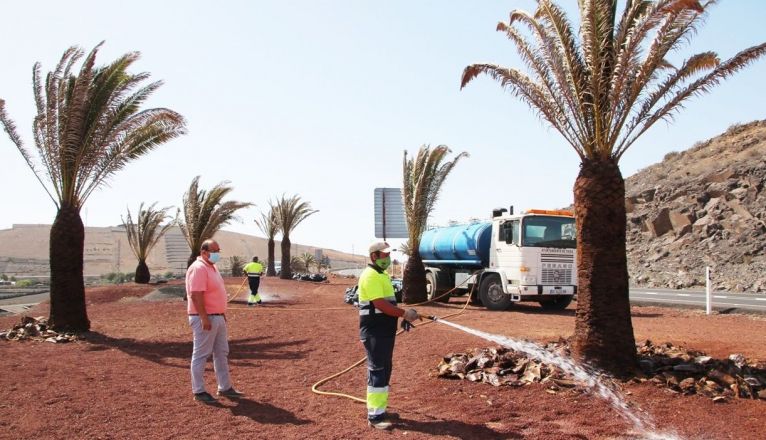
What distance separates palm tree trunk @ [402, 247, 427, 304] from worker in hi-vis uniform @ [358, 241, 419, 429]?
42.5 ft

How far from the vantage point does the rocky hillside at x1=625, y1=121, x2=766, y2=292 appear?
27267 millimetres

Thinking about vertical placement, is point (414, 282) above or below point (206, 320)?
below

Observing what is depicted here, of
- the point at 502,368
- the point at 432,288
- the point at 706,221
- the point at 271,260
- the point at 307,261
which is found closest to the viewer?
the point at 502,368

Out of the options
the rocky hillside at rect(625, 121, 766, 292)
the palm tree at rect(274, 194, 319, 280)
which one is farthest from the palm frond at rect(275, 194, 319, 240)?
the rocky hillside at rect(625, 121, 766, 292)

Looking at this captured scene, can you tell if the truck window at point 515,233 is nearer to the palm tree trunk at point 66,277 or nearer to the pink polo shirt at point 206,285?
the pink polo shirt at point 206,285

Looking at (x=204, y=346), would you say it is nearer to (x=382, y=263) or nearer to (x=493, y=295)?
(x=382, y=263)

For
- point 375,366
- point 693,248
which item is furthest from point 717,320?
point 693,248

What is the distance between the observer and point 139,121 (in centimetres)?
1358

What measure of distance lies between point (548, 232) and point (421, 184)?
490cm

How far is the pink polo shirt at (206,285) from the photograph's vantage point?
6.94 m

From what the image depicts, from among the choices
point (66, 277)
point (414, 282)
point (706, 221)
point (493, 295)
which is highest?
point (706, 221)

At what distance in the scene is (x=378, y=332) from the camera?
5.95 metres

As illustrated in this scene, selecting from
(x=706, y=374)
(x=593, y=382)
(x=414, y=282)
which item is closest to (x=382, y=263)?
(x=593, y=382)

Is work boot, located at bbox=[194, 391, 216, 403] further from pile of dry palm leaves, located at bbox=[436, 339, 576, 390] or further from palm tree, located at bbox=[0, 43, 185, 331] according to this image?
palm tree, located at bbox=[0, 43, 185, 331]
